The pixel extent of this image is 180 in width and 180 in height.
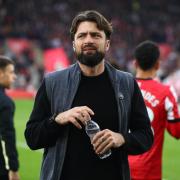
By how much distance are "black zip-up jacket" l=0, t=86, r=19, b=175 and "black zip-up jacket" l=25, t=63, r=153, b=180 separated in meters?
2.12

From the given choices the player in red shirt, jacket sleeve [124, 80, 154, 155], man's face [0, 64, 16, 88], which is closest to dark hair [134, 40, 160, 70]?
the player in red shirt

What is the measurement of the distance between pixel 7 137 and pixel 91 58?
2452mm

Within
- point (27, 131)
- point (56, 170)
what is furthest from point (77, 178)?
point (27, 131)

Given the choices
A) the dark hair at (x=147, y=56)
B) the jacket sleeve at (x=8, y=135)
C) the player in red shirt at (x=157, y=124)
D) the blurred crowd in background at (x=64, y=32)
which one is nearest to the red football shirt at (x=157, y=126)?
the player in red shirt at (x=157, y=124)

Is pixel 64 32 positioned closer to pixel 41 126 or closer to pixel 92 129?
pixel 41 126

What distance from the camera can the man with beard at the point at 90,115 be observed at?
3.96 metres

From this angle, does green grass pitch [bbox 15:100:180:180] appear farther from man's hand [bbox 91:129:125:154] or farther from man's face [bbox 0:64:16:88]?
man's hand [bbox 91:129:125:154]

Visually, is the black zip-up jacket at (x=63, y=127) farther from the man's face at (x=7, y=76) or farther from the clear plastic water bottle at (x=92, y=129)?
the man's face at (x=7, y=76)

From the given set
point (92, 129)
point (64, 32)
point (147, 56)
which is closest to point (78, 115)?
point (92, 129)

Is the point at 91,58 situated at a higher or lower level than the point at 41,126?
higher

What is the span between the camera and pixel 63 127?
13.0 ft

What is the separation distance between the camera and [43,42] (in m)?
36.2

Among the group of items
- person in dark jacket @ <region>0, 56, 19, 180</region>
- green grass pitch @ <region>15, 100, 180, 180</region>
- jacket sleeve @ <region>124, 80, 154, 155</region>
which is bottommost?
green grass pitch @ <region>15, 100, 180, 180</region>

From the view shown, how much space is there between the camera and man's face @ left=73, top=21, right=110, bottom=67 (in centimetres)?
394
